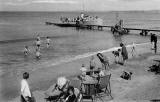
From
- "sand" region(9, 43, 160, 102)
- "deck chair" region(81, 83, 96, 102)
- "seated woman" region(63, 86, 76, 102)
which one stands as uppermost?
"seated woman" region(63, 86, 76, 102)

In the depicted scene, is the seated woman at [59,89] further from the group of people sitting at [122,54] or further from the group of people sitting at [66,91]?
the group of people sitting at [122,54]

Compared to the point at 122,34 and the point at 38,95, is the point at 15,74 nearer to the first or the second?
the point at 38,95

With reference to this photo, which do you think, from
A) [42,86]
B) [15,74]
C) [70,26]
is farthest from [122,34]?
[42,86]

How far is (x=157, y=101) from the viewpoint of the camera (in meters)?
8.91

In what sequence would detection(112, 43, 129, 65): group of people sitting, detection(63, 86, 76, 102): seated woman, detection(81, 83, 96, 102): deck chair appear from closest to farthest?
1. detection(63, 86, 76, 102): seated woman
2. detection(81, 83, 96, 102): deck chair
3. detection(112, 43, 129, 65): group of people sitting

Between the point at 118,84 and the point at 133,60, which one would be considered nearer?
the point at 118,84

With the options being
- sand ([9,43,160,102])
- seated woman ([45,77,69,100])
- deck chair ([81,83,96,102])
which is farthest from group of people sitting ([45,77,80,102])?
sand ([9,43,160,102])

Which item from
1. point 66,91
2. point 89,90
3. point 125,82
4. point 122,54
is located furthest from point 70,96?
point 122,54

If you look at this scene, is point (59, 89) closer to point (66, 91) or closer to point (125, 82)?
point (66, 91)

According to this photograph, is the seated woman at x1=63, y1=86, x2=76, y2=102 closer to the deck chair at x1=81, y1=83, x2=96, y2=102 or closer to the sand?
the deck chair at x1=81, y1=83, x2=96, y2=102

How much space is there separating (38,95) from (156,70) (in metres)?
6.73

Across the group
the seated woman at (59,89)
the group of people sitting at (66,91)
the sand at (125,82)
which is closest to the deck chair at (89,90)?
the sand at (125,82)

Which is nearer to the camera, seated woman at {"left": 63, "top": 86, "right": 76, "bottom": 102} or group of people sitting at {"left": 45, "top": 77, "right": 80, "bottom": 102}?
group of people sitting at {"left": 45, "top": 77, "right": 80, "bottom": 102}

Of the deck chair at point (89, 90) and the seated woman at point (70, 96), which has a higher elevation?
the seated woman at point (70, 96)
